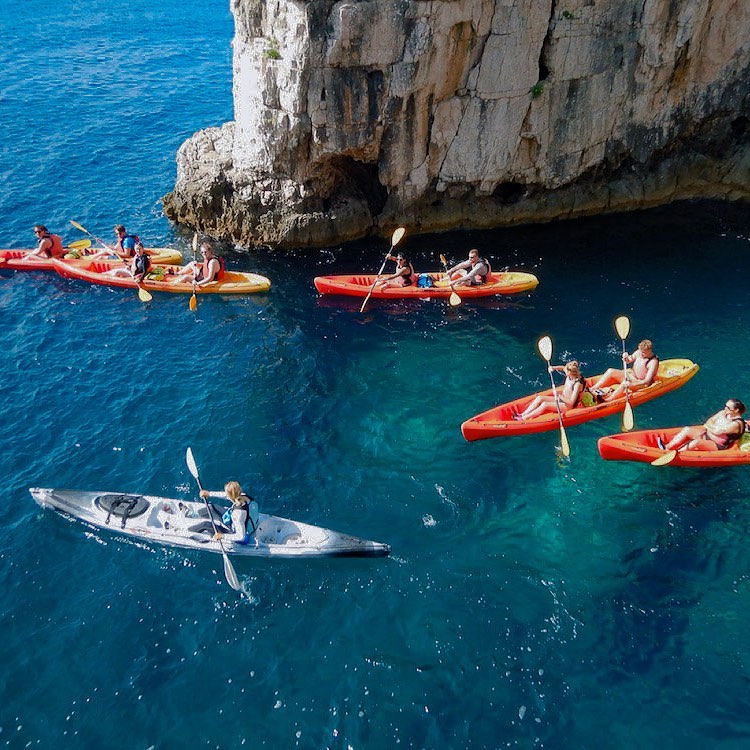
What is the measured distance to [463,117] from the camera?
18.4 meters

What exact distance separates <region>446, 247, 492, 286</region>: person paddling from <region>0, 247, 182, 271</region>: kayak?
8345mm

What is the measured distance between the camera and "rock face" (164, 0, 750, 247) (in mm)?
16609

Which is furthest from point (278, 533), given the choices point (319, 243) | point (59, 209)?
point (59, 209)

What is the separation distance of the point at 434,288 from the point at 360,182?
4752 millimetres

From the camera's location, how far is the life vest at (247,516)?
454 inches

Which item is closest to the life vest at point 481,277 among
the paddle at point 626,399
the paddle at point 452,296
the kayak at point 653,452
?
the paddle at point 452,296

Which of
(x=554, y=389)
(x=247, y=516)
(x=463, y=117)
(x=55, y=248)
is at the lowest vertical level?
(x=55, y=248)

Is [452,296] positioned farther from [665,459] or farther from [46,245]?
[46,245]

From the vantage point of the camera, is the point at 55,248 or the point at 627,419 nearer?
the point at 627,419

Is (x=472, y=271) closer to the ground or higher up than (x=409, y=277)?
higher up

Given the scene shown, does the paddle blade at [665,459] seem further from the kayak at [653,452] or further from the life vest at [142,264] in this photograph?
the life vest at [142,264]

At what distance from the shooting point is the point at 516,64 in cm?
1761

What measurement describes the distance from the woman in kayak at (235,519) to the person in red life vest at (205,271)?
8342 mm

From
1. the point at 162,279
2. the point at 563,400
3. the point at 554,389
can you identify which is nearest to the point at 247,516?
the point at 554,389
